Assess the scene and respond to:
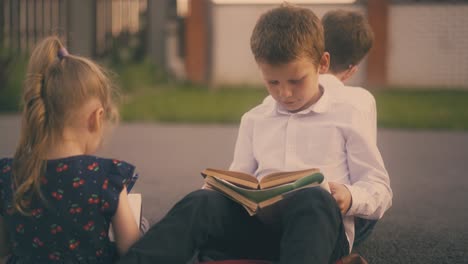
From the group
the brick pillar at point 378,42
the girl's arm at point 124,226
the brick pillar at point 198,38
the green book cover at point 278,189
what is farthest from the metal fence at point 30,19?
the green book cover at point 278,189

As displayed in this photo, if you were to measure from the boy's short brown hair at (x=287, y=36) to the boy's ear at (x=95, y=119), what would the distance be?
72cm

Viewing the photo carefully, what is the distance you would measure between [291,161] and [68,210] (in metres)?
0.92

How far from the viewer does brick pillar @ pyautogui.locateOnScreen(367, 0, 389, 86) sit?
13.2 metres

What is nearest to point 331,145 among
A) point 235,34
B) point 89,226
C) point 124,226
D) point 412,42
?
point 124,226

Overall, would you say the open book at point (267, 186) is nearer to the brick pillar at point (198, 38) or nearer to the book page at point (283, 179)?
the book page at point (283, 179)

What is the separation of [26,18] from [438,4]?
22.0 feet

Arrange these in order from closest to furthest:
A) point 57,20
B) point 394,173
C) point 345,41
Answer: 1. point 345,41
2. point 394,173
3. point 57,20

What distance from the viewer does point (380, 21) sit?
1321cm

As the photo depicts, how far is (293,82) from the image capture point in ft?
10.2

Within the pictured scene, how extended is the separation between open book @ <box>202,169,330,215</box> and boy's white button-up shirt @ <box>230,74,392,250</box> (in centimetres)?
31

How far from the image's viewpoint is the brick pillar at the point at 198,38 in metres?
13.8

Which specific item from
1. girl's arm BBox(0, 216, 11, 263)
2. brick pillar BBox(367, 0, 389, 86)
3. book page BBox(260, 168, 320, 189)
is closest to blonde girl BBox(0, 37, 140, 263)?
girl's arm BBox(0, 216, 11, 263)

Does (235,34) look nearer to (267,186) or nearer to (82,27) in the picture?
(82,27)

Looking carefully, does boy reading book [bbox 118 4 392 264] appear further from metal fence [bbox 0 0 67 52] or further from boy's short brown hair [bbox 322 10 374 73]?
metal fence [bbox 0 0 67 52]
